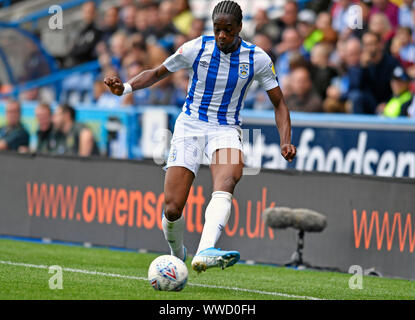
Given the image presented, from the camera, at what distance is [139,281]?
8445mm

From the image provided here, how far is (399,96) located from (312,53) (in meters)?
2.17

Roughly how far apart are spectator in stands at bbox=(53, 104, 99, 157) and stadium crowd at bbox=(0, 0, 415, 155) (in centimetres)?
2

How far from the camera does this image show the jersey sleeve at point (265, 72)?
812cm

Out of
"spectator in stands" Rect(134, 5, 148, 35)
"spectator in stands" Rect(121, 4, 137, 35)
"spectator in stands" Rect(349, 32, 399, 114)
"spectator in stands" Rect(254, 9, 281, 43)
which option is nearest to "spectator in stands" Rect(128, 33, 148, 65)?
"spectator in stands" Rect(134, 5, 148, 35)

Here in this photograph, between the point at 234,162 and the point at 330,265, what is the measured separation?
10.6 ft

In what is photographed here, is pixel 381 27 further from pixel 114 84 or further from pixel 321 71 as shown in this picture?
pixel 114 84

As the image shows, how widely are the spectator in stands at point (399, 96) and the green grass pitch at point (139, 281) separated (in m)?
3.38

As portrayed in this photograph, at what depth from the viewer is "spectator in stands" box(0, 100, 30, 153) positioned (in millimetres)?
15320

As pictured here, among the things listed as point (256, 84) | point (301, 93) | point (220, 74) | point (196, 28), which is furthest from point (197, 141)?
point (196, 28)

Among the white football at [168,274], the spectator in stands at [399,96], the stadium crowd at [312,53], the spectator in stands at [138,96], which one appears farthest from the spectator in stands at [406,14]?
the white football at [168,274]

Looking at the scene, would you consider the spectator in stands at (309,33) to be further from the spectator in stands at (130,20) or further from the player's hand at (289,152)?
the player's hand at (289,152)

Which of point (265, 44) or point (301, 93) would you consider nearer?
point (301, 93)
